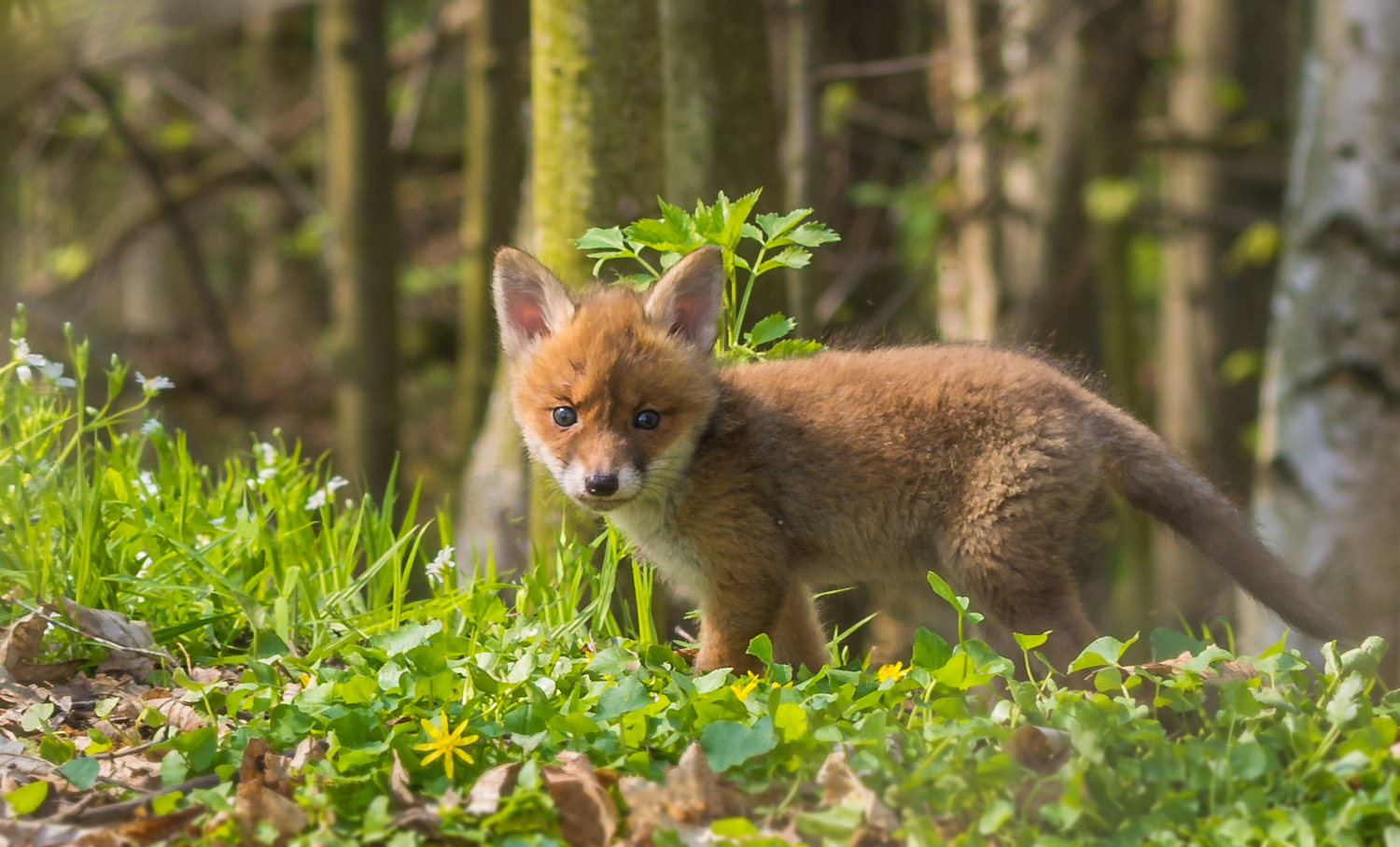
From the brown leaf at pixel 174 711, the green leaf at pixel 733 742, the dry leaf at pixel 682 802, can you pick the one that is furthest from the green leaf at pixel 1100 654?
the brown leaf at pixel 174 711

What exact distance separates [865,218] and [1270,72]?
4.90 m

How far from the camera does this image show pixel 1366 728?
9.86 feet

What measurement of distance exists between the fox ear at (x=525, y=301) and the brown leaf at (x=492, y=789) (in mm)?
1762

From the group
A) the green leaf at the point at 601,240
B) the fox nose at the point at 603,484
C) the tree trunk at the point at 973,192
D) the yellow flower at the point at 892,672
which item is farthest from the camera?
the tree trunk at the point at 973,192

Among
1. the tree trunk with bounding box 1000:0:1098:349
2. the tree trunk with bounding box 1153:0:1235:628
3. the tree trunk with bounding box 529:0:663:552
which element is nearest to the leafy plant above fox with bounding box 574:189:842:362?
the tree trunk with bounding box 529:0:663:552

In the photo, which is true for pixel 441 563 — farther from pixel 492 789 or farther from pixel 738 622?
pixel 492 789

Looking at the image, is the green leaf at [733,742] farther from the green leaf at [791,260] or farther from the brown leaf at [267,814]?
the green leaf at [791,260]

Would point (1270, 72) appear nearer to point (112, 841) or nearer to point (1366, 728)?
point (1366, 728)

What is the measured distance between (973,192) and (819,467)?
983 centimetres

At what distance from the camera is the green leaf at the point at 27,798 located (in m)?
2.95

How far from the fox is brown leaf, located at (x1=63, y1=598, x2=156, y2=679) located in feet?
4.47

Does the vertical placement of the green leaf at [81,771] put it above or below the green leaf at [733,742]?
below

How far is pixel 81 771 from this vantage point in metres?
3.13

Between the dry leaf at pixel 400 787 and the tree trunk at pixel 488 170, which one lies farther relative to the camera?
the tree trunk at pixel 488 170
